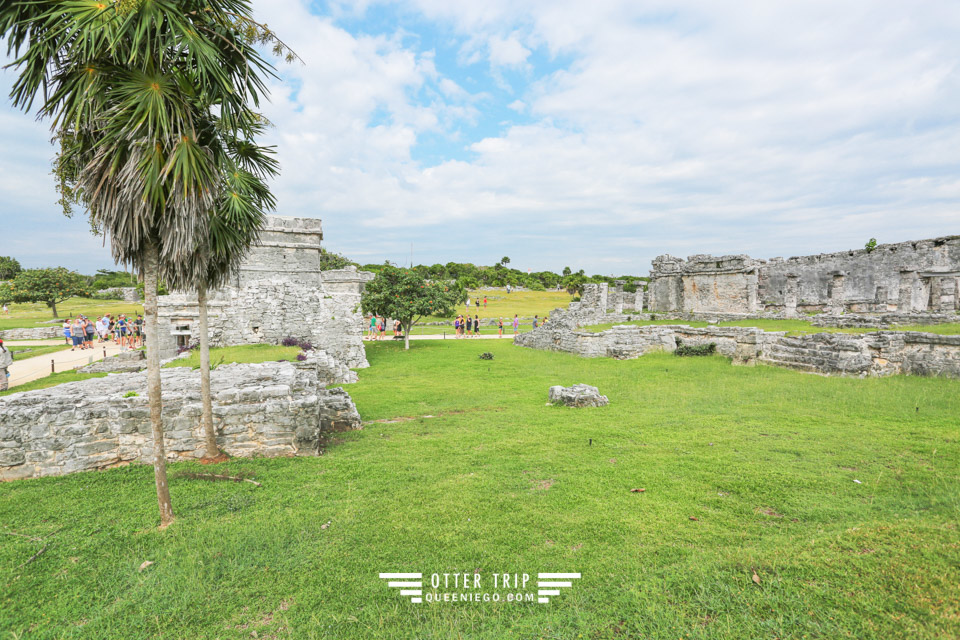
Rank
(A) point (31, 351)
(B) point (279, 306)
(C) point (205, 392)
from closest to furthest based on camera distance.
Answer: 1. (C) point (205, 392)
2. (B) point (279, 306)
3. (A) point (31, 351)

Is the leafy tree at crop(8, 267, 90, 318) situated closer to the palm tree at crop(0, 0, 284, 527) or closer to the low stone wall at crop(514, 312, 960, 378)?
the palm tree at crop(0, 0, 284, 527)

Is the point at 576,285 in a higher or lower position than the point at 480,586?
higher

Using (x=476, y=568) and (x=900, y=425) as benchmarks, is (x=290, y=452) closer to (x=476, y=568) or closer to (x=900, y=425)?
(x=476, y=568)

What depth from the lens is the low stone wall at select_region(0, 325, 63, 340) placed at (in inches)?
1071

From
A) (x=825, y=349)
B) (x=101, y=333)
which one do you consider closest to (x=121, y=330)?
(x=101, y=333)

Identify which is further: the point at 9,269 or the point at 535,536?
the point at 9,269

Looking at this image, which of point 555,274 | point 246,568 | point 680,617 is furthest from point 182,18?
point 555,274

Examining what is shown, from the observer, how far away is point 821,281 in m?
23.8

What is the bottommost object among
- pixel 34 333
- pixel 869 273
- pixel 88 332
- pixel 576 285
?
pixel 34 333

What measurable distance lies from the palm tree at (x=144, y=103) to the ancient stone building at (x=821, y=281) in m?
25.7

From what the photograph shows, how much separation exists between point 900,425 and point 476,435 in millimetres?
7650

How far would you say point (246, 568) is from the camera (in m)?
3.95

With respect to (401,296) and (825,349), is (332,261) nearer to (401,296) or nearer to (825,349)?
(401,296)

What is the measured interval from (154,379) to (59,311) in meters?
55.4
